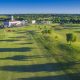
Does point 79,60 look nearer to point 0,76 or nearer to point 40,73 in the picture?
point 40,73

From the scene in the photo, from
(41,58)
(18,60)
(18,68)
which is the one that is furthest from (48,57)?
(18,68)

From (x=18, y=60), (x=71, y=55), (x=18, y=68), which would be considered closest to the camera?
(x=18, y=68)

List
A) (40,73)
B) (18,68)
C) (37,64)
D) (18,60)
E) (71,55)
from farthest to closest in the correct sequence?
(71,55) < (18,60) < (37,64) < (18,68) < (40,73)

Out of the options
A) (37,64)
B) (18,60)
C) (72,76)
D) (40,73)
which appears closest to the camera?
(72,76)

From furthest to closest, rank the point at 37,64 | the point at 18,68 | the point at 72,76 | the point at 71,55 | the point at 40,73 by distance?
the point at 71,55 < the point at 37,64 < the point at 18,68 < the point at 40,73 < the point at 72,76

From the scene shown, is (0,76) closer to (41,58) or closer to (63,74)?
(63,74)

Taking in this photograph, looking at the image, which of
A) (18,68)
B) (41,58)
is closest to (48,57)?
(41,58)

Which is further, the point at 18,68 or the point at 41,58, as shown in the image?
the point at 41,58

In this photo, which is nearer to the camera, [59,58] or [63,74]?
[63,74]
